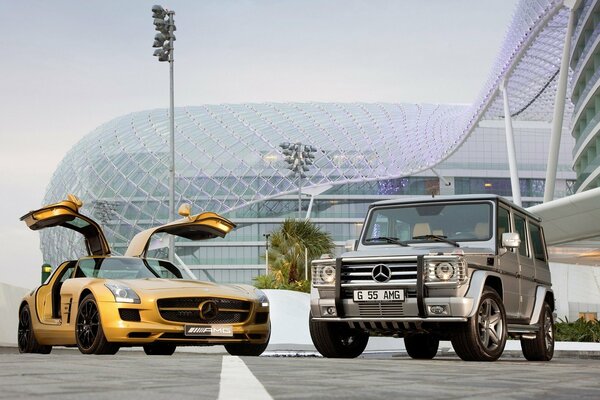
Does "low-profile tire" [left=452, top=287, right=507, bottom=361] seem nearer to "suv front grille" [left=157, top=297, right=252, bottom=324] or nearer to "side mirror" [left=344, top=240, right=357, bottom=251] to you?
"side mirror" [left=344, top=240, right=357, bottom=251]

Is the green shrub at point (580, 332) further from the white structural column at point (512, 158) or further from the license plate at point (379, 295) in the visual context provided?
the license plate at point (379, 295)

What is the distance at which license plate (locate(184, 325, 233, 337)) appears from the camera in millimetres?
12555

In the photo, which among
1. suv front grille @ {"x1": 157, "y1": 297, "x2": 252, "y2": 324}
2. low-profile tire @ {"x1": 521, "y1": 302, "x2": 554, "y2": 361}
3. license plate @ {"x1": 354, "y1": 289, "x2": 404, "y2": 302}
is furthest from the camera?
low-profile tire @ {"x1": 521, "y1": 302, "x2": 554, "y2": 361}

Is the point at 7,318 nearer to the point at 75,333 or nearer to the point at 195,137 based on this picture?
the point at 75,333

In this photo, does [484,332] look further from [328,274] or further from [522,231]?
[522,231]

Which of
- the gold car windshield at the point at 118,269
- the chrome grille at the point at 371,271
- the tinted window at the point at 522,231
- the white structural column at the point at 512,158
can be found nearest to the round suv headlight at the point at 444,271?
the chrome grille at the point at 371,271

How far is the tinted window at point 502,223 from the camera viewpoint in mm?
12711

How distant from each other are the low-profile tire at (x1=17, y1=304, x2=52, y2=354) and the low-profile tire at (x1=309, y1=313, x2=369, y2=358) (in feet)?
13.7

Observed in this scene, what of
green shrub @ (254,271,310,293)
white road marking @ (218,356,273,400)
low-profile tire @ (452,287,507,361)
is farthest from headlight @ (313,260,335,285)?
green shrub @ (254,271,310,293)

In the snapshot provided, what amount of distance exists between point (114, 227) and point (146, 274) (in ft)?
273

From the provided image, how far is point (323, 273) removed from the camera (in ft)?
41.7

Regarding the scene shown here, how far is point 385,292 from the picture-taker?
12.0m

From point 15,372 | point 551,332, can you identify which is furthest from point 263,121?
point 15,372

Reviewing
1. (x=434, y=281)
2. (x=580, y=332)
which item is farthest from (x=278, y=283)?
(x=434, y=281)
